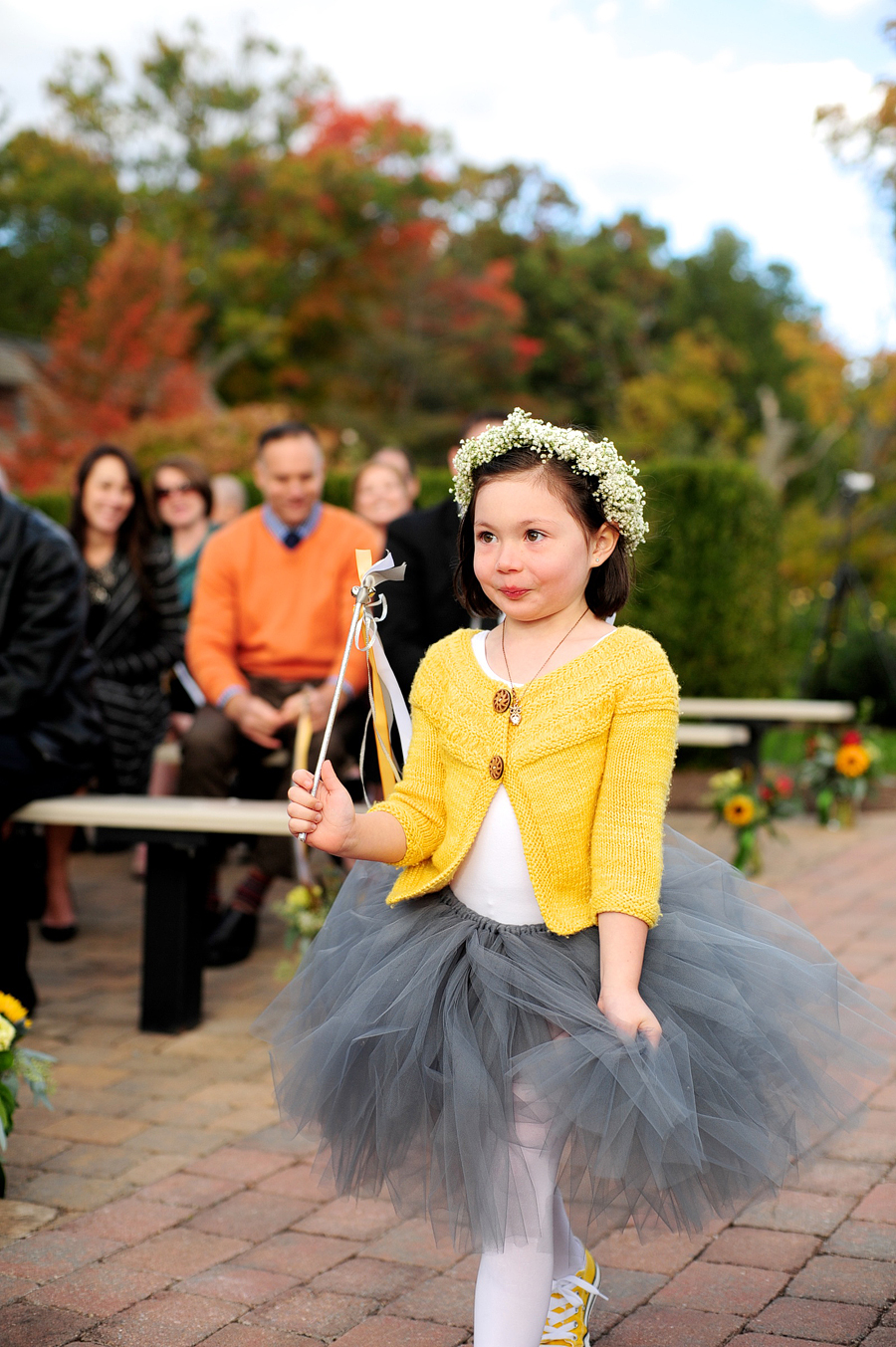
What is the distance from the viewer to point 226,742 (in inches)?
194

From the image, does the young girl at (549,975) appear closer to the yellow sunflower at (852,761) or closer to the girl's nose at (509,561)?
the girl's nose at (509,561)

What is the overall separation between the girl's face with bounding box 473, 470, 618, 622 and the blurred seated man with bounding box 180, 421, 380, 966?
281 cm

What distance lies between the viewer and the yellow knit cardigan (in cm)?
197

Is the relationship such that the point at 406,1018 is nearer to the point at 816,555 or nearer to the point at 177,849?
the point at 177,849

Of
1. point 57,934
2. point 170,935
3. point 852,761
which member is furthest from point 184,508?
point 852,761

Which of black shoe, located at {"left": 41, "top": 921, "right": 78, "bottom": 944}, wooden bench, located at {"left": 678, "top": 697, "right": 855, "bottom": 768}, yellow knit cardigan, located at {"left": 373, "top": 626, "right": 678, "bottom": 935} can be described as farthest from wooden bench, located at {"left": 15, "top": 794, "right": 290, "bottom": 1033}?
wooden bench, located at {"left": 678, "top": 697, "right": 855, "bottom": 768}

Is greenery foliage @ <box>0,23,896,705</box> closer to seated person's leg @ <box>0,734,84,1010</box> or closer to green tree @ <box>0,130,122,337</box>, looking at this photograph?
green tree @ <box>0,130,122,337</box>

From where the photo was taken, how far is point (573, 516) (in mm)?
2051

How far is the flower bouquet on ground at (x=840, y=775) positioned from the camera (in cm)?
753

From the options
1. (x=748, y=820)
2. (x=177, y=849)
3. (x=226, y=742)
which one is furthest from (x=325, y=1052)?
(x=748, y=820)

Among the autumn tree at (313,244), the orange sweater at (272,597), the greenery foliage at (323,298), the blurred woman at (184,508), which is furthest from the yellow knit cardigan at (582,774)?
the autumn tree at (313,244)

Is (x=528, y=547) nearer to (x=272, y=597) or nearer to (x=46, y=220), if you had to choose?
(x=272, y=597)

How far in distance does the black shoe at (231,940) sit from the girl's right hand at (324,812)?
304 centimetres

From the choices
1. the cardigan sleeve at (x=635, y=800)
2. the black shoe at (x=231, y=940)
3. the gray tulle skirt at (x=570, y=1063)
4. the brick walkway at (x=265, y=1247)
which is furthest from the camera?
the black shoe at (x=231, y=940)
